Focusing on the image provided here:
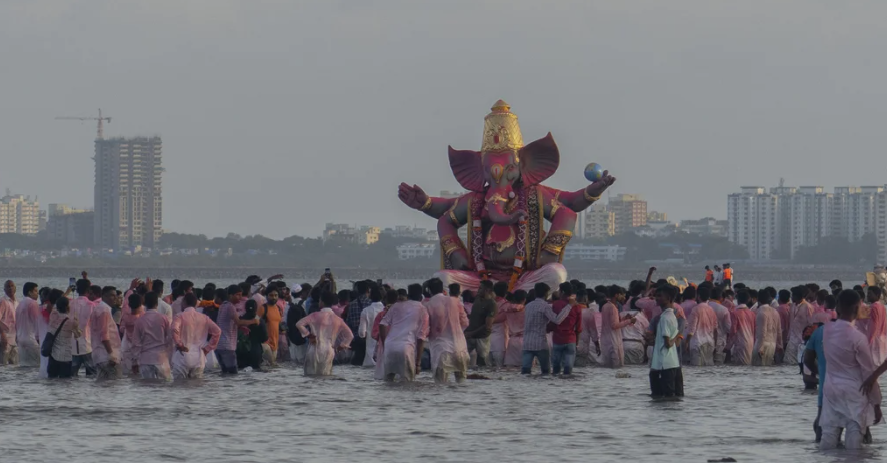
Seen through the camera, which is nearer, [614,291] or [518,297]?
[518,297]

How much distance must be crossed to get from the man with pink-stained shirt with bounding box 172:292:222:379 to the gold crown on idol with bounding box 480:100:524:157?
12.7 meters

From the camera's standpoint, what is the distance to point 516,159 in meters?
32.6

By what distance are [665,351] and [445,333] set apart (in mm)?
3580

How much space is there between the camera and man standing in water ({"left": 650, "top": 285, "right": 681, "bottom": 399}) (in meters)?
18.2

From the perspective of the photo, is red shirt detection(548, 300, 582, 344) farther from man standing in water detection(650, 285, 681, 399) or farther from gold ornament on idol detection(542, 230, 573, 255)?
gold ornament on idol detection(542, 230, 573, 255)

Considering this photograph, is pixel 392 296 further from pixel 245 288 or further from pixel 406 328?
pixel 245 288

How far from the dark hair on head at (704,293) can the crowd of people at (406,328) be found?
0.02 metres

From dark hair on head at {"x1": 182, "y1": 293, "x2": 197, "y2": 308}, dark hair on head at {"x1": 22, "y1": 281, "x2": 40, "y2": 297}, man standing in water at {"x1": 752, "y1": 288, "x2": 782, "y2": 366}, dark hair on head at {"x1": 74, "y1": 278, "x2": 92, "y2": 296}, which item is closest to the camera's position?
dark hair on head at {"x1": 182, "y1": 293, "x2": 197, "y2": 308}

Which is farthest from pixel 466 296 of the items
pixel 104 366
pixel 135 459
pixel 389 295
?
pixel 135 459

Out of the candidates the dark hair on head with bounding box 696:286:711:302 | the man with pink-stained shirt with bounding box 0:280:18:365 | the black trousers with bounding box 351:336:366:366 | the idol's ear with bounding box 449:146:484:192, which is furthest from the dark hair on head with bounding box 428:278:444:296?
the idol's ear with bounding box 449:146:484:192

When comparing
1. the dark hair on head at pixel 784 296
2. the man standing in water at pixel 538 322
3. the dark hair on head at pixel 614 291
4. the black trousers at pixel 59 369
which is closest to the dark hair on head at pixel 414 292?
the man standing in water at pixel 538 322

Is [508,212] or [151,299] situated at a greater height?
[508,212]

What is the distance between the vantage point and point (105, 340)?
21.1 metres

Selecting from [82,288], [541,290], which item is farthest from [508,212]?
[82,288]
